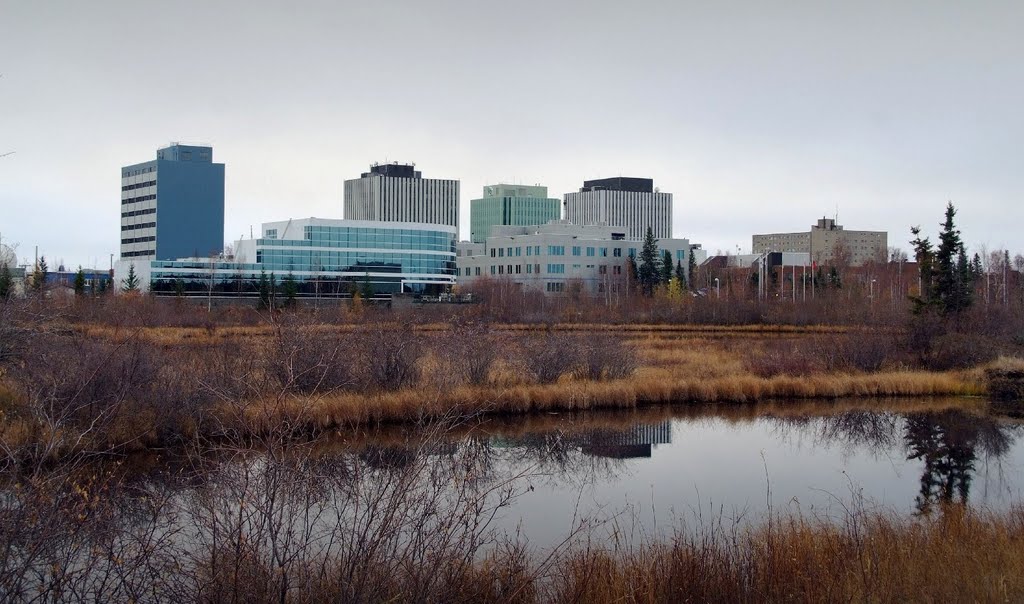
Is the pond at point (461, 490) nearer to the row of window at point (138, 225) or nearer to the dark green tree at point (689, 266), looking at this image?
the dark green tree at point (689, 266)

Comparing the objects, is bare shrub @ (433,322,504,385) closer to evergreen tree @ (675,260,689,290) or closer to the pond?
the pond

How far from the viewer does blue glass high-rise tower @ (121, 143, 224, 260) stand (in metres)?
122

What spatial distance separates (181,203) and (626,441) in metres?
113

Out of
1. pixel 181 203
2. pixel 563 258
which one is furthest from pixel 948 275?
pixel 181 203

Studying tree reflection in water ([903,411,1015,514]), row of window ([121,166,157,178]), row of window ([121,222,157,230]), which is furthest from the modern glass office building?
tree reflection in water ([903,411,1015,514])

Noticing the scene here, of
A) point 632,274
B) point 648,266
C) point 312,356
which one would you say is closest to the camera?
point 312,356

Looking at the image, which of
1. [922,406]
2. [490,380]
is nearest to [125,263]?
[490,380]

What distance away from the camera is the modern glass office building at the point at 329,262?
111 metres

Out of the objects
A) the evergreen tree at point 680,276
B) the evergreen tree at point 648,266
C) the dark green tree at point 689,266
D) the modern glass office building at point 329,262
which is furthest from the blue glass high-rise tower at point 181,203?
the dark green tree at point 689,266

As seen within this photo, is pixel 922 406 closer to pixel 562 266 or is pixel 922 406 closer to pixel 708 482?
pixel 708 482

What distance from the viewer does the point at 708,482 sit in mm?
18594

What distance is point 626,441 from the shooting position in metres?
23.2

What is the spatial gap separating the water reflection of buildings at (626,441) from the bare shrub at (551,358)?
212 inches

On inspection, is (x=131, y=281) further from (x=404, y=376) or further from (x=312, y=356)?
(x=312, y=356)
